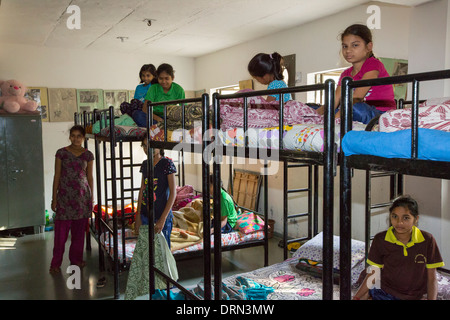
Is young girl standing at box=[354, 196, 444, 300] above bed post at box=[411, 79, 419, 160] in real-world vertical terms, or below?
below

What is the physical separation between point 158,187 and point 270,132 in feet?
6.06

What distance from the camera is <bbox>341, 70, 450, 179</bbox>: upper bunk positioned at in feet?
3.73

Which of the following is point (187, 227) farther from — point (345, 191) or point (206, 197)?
point (345, 191)

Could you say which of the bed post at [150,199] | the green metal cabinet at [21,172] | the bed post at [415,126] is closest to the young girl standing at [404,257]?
the bed post at [415,126]

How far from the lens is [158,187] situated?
349 centimetres

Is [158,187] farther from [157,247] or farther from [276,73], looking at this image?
[276,73]

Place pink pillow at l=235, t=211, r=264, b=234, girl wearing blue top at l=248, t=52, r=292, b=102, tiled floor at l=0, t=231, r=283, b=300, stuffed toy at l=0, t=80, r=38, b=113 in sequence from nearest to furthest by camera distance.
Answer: girl wearing blue top at l=248, t=52, r=292, b=102
tiled floor at l=0, t=231, r=283, b=300
pink pillow at l=235, t=211, r=264, b=234
stuffed toy at l=0, t=80, r=38, b=113

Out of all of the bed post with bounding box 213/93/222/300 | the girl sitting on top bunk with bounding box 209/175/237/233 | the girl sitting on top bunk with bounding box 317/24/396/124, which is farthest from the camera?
the girl sitting on top bunk with bounding box 209/175/237/233

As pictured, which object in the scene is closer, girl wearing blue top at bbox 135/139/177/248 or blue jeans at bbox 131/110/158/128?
girl wearing blue top at bbox 135/139/177/248

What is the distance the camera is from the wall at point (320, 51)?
4168 millimetres

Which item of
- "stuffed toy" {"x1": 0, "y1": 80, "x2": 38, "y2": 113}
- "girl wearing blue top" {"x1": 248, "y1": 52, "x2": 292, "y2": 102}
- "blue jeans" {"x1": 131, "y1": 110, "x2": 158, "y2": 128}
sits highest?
"stuffed toy" {"x1": 0, "y1": 80, "x2": 38, "y2": 113}

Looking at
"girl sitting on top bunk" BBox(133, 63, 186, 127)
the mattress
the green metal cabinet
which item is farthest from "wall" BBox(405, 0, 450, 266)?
the green metal cabinet

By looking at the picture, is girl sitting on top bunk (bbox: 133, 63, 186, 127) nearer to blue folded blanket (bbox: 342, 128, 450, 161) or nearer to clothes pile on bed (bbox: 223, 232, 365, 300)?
clothes pile on bed (bbox: 223, 232, 365, 300)

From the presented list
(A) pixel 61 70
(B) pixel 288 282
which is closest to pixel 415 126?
(B) pixel 288 282
